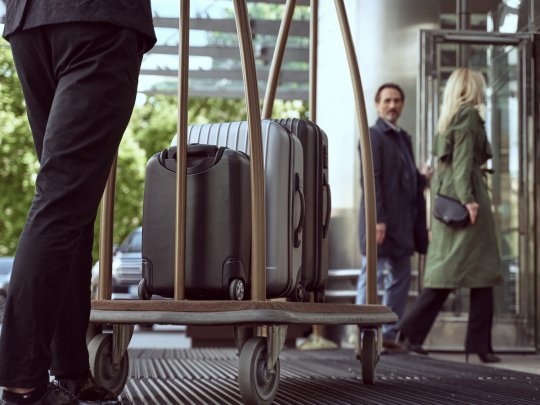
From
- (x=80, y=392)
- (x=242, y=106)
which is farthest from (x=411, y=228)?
(x=242, y=106)

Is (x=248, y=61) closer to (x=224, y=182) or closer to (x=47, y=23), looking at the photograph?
(x=224, y=182)

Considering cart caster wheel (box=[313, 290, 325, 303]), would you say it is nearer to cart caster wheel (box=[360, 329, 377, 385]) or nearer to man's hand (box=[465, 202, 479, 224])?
cart caster wheel (box=[360, 329, 377, 385])

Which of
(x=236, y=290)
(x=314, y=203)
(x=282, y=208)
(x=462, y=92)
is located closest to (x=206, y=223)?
(x=236, y=290)

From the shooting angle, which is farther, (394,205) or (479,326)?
(394,205)

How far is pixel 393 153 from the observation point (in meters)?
8.30

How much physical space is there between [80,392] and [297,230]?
130 cm

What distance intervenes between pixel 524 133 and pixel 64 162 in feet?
22.1

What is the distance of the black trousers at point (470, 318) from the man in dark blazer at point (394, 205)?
213 mm

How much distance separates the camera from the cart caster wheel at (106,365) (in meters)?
4.19

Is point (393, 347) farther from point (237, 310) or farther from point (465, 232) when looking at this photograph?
point (237, 310)

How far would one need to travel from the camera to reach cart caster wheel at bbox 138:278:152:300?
14.1ft

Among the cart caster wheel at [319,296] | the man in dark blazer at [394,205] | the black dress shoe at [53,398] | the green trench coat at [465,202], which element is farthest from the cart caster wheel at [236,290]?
the man in dark blazer at [394,205]

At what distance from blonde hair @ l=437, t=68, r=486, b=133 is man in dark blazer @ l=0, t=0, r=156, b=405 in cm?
→ 470

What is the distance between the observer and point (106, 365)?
4.26m
